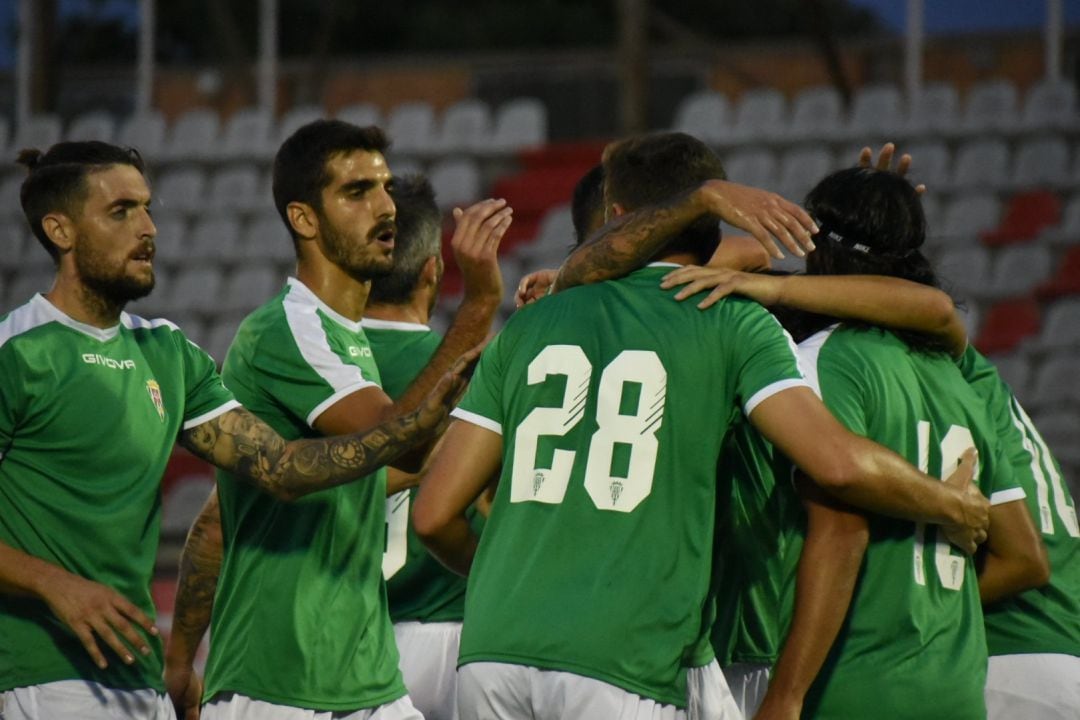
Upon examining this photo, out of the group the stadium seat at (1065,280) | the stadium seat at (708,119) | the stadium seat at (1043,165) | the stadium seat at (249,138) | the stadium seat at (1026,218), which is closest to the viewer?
the stadium seat at (1065,280)

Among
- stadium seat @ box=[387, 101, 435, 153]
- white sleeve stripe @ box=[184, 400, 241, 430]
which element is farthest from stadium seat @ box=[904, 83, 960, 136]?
white sleeve stripe @ box=[184, 400, 241, 430]

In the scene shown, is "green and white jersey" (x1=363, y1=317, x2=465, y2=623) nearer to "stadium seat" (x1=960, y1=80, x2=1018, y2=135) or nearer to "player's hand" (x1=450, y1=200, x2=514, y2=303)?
"player's hand" (x1=450, y1=200, x2=514, y2=303)

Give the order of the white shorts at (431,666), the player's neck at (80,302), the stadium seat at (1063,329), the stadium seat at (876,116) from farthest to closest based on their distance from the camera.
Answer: the stadium seat at (876,116)
the stadium seat at (1063,329)
the white shorts at (431,666)
the player's neck at (80,302)

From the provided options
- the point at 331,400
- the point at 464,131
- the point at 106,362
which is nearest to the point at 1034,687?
the point at 331,400

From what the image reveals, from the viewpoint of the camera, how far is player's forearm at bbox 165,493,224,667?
4688 millimetres

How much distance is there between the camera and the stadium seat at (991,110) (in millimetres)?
15453

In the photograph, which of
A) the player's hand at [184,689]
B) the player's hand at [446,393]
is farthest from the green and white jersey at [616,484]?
the player's hand at [184,689]

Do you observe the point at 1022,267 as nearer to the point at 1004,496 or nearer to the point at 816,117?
the point at 816,117

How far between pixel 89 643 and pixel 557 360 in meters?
1.29

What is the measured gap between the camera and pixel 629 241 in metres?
3.68

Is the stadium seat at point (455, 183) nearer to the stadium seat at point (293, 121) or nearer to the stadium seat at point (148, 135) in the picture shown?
the stadium seat at point (293, 121)

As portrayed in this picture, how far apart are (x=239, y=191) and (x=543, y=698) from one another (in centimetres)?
1470

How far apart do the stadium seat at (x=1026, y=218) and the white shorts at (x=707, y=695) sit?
11858mm

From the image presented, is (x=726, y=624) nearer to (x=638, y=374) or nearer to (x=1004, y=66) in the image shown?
(x=638, y=374)
